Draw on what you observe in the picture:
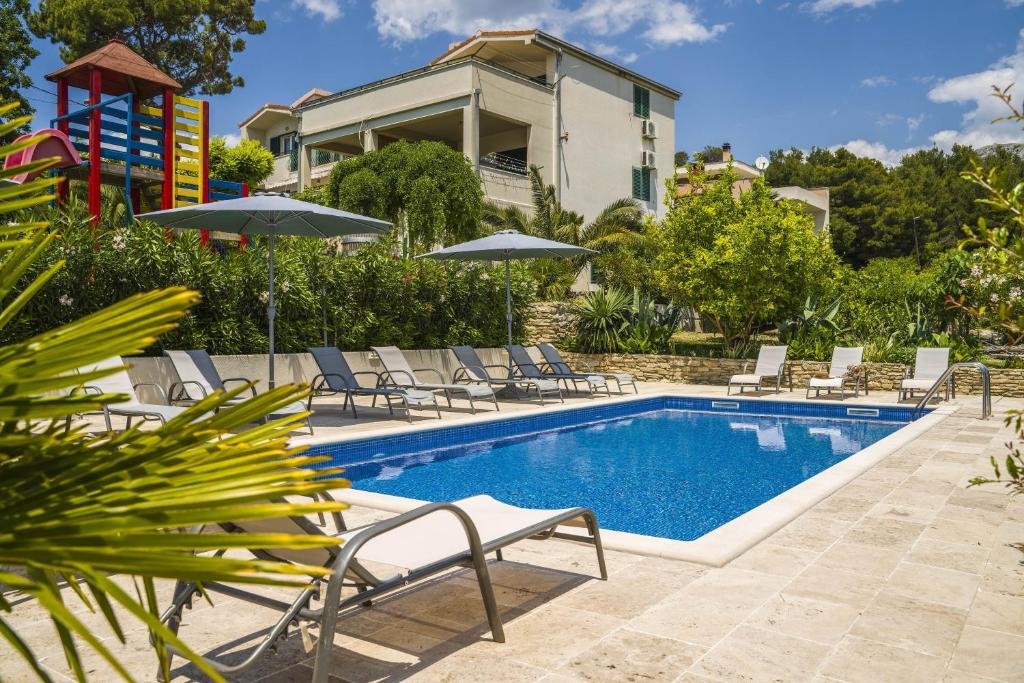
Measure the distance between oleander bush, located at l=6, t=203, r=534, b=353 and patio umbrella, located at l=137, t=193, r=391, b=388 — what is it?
0.98 m

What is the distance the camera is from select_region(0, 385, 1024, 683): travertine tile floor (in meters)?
2.93

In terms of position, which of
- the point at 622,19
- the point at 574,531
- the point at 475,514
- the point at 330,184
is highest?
the point at 622,19

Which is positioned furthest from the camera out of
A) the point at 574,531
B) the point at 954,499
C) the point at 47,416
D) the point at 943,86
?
the point at 943,86

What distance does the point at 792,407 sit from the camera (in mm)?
13195

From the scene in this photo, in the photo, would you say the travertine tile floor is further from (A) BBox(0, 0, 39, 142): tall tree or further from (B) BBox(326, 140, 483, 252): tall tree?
(A) BBox(0, 0, 39, 142): tall tree

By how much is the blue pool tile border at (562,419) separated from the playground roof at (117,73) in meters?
9.76

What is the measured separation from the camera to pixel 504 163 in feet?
90.3

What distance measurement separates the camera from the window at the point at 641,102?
3022 cm

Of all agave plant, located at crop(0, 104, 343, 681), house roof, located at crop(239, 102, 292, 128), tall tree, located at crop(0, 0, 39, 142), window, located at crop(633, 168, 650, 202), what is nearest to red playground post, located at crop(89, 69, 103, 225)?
tall tree, located at crop(0, 0, 39, 142)

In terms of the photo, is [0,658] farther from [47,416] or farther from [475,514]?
[47,416]

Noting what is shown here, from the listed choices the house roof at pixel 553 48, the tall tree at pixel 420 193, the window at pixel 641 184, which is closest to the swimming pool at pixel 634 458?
the tall tree at pixel 420 193

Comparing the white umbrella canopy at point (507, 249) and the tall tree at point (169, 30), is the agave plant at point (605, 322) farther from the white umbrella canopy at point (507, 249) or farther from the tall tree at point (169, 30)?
the tall tree at point (169, 30)

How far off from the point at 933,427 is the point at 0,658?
996 cm

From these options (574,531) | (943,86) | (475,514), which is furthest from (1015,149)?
(943,86)
